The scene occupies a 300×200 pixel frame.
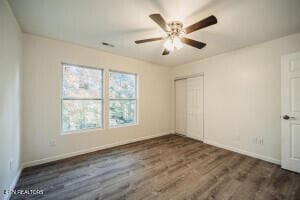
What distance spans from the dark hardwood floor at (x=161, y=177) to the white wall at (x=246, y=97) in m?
0.42

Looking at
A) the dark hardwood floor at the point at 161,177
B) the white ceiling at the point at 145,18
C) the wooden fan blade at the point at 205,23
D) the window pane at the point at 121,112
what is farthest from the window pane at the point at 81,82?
the wooden fan blade at the point at 205,23

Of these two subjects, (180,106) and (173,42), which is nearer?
(173,42)

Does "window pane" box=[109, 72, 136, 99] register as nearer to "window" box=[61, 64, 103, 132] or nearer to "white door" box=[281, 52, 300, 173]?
"window" box=[61, 64, 103, 132]

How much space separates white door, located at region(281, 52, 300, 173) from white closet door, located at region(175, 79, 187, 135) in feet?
8.63

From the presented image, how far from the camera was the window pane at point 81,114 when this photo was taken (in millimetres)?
3102

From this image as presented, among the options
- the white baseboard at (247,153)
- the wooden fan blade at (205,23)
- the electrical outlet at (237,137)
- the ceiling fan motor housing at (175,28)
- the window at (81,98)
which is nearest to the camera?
the wooden fan blade at (205,23)

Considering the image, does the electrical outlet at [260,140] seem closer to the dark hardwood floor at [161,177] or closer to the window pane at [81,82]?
the dark hardwood floor at [161,177]

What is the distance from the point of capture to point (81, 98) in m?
3.26

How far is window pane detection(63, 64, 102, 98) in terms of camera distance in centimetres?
310

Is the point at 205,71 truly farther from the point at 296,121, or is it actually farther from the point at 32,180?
the point at 32,180

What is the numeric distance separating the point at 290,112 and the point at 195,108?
2.26 metres

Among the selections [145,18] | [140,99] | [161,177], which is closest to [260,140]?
[161,177]

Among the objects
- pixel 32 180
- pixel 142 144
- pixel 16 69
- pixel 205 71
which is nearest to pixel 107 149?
pixel 142 144

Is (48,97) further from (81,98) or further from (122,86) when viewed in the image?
(122,86)
